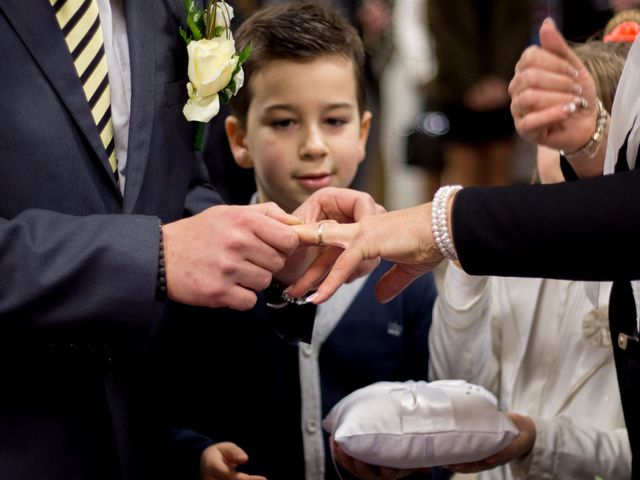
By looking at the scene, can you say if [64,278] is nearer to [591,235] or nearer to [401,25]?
[591,235]

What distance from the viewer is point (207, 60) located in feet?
5.13

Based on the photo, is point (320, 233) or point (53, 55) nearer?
point (53, 55)

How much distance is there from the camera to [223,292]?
141cm

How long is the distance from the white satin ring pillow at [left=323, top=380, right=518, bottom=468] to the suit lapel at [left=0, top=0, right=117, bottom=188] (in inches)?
24.5

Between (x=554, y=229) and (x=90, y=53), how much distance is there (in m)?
0.76

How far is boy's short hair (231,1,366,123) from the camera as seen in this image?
6.52 feet

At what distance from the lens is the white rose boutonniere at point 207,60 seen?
5.12ft

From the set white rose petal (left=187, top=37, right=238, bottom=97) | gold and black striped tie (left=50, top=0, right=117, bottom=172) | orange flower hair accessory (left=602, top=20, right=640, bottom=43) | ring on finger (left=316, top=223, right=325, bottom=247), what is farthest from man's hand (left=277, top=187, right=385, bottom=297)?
orange flower hair accessory (left=602, top=20, right=640, bottom=43)

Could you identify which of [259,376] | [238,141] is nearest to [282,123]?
[238,141]

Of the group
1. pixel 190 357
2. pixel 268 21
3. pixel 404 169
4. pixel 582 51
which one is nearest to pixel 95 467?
pixel 190 357

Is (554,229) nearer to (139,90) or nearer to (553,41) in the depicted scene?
(553,41)

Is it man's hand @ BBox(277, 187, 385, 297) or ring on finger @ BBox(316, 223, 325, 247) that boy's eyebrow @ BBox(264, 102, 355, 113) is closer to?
man's hand @ BBox(277, 187, 385, 297)

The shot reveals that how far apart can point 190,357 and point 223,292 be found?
0.61m

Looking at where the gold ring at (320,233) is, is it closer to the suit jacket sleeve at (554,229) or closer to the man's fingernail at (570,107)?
the suit jacket sleeve at (554,229)
